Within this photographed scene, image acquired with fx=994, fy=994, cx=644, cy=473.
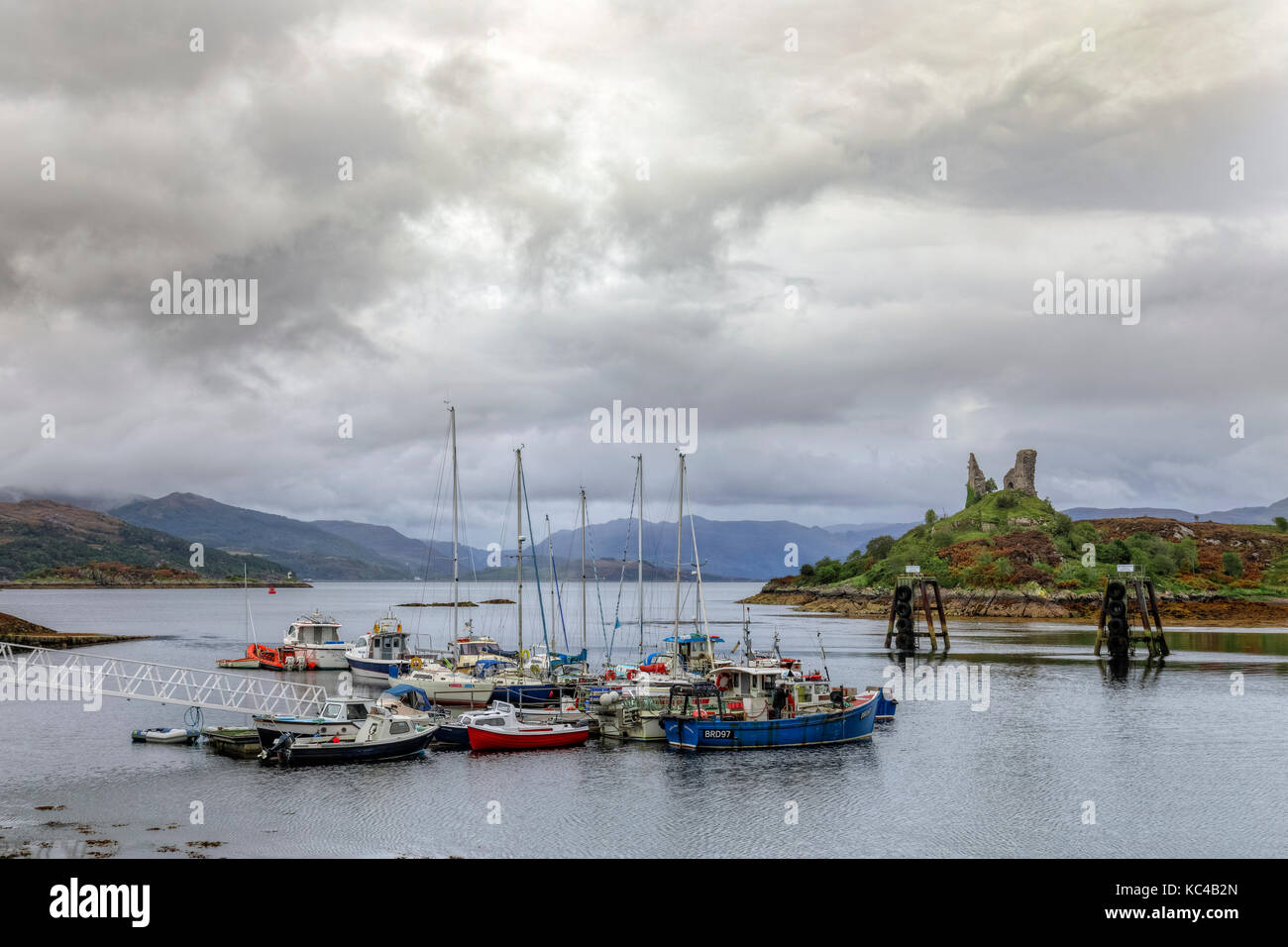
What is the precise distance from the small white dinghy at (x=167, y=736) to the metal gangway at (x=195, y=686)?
1509mm

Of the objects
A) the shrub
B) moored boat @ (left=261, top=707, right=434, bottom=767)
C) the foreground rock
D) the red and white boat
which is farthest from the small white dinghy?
the shrub

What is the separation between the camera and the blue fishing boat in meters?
52.6

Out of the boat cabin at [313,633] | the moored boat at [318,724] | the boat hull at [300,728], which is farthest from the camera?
the boat cabin at [313,633]

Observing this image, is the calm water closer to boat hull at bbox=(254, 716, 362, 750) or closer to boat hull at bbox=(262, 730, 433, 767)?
boat hull at bbox=(262, 730, 433, 767)

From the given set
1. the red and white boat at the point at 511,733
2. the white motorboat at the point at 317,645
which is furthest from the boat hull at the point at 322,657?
the red and white boat at the point at 511,733

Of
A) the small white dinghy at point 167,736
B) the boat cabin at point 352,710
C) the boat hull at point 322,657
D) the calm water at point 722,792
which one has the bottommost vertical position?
the boat hull at point 322,657

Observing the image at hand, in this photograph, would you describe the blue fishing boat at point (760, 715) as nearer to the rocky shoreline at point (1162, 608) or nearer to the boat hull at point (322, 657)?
the boat hull at point (322, 657)

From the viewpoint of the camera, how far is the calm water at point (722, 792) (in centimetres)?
3481

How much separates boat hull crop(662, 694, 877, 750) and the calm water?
1.10 meters

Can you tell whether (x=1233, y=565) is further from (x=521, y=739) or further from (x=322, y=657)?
(x=521, y=739)

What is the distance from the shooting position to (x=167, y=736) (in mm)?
53062

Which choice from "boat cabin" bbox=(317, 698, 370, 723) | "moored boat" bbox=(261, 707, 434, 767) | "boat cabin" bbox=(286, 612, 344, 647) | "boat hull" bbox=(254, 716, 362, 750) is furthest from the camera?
"boat cabin" bbox=(286, 612, 344, 647)

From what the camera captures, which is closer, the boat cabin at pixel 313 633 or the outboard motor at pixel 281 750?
the outboard motor at pixel 281 750
